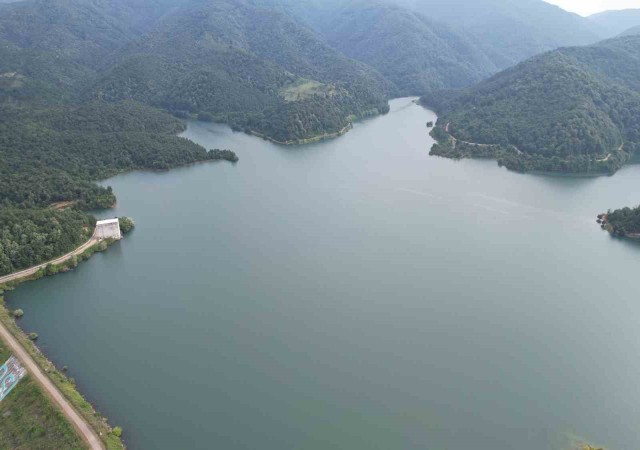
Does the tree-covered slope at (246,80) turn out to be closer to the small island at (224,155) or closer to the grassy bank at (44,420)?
the small island at (224,155)

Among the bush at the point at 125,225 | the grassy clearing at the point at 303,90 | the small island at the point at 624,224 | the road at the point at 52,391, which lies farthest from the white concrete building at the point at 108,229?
the grassy clearing at the point at 303,90

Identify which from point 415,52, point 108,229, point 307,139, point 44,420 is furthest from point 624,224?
point 415,52

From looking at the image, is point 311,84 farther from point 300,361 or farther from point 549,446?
point 549,446

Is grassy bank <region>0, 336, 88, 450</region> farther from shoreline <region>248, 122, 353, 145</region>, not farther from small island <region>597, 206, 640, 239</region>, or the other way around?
shoreline <region>248, 122, 353, 145</region>

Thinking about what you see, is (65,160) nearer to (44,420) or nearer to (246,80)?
(44,420)

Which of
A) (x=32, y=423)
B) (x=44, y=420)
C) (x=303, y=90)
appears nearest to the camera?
(x=32, y=423)
